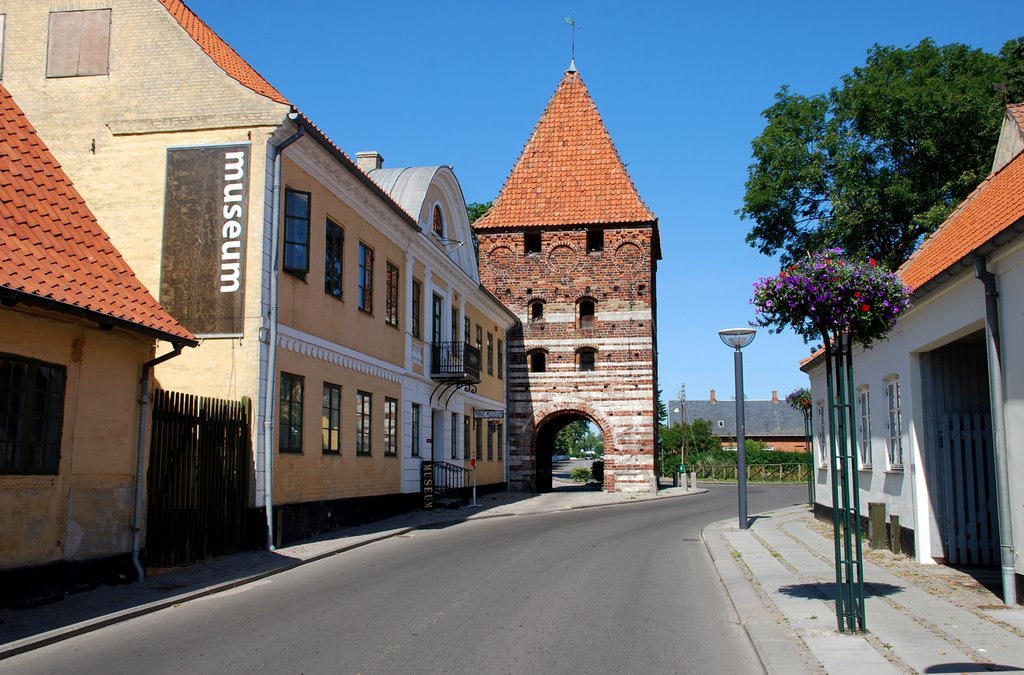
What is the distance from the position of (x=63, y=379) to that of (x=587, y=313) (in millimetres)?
30487

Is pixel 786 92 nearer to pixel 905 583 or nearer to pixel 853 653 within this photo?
pixel 905 583

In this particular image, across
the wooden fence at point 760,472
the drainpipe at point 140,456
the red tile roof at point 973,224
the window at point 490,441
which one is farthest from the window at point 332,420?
the wooden fence at point 760,472

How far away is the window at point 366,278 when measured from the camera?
2111 cm

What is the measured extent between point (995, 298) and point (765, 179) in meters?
22.5

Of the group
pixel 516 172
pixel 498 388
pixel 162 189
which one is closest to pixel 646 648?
pixel 162 189

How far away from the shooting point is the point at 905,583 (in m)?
11.6

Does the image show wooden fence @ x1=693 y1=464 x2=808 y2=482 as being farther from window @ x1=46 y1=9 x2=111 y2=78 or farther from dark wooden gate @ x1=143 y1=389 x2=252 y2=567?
window @ x1=46 y1=9 x2=111 y2=78

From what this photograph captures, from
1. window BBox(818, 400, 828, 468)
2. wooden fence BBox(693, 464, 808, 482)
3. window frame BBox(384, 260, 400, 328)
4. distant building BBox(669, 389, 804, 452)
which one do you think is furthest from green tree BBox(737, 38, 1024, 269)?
distant building BBox(669, 389, 804, 452)

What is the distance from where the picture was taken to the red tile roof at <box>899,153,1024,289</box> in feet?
37.5

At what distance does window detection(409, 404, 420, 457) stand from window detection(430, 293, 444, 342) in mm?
2391

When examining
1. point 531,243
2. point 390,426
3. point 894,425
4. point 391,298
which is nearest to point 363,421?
point 390,426

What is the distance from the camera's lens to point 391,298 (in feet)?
77.0

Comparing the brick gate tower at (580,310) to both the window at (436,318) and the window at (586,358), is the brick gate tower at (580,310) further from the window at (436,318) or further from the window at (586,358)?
the window at (436,318)

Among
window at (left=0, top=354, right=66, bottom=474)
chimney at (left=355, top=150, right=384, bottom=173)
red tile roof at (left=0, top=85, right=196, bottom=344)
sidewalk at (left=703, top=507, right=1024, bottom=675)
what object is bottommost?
sidewalk at (left=703, top=507, right=1024, bottom=675)
